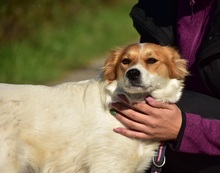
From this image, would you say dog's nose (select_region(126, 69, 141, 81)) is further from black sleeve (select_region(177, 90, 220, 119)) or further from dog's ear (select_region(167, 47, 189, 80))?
black sleeve (select_region(177, 90, 220, 119))

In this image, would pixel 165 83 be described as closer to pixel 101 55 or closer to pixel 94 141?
pixel 94 141

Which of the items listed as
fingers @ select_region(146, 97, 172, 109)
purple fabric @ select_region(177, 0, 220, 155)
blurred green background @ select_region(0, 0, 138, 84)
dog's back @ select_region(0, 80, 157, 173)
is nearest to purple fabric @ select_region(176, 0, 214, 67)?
purple fabric @ select_region(177, 0, 220, 155)

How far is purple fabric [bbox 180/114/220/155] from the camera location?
3.62 m

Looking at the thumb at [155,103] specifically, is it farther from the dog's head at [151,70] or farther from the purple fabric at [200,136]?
the purple fabric at [200,136]

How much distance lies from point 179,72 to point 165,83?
0.43 feet

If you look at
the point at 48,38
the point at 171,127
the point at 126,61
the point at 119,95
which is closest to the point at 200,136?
the point at 171,127

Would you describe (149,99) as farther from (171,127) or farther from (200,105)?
(200,105)

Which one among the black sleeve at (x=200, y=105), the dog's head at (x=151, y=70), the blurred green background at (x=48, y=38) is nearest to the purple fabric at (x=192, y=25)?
the dog's head at (x=151, y=70)

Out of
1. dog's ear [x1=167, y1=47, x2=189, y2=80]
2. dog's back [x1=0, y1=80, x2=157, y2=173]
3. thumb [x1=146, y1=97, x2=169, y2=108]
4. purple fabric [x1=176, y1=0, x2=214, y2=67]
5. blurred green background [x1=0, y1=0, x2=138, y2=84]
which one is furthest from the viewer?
blurred green background [x1=0, y1=0, x2=138, y2=84]

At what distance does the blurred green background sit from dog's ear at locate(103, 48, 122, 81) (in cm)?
381

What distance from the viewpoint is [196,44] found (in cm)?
386

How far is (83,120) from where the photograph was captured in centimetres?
361

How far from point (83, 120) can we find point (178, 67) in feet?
2.44

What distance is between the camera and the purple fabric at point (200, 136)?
362 centimetres
